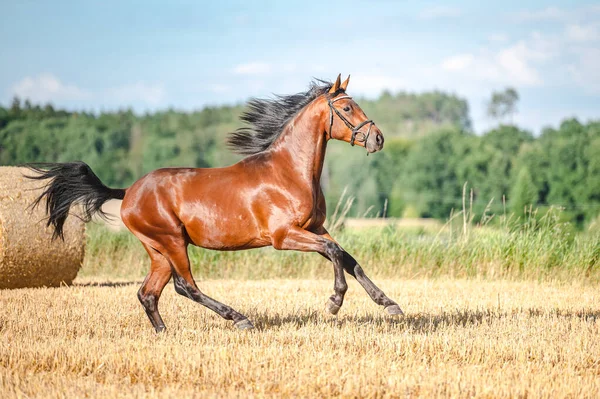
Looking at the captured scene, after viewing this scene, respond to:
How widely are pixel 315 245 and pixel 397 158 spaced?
64.1 m

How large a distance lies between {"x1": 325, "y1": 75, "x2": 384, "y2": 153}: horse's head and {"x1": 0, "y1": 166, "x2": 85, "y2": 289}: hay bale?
175 inches

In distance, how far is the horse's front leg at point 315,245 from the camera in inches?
272

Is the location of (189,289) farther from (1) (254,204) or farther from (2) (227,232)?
→ (1) (254,204)

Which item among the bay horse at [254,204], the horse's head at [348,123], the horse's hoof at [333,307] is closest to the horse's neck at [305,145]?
the bay horse at [254,204]

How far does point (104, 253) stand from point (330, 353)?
934 cm

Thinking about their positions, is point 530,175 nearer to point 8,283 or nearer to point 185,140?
point 185,140

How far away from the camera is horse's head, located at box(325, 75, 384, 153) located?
23.3ft

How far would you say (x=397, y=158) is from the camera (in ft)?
231

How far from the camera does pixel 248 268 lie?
13.5 metres

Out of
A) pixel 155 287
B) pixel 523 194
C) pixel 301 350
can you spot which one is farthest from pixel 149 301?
pixel 523 194

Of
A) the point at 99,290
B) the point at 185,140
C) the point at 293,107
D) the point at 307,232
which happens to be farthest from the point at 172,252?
the point at 185,140

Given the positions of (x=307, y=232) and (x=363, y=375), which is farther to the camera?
(x=307, y=232)

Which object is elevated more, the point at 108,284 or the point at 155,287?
the point at 155,287

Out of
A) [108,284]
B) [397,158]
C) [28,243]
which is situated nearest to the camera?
[28,243]
